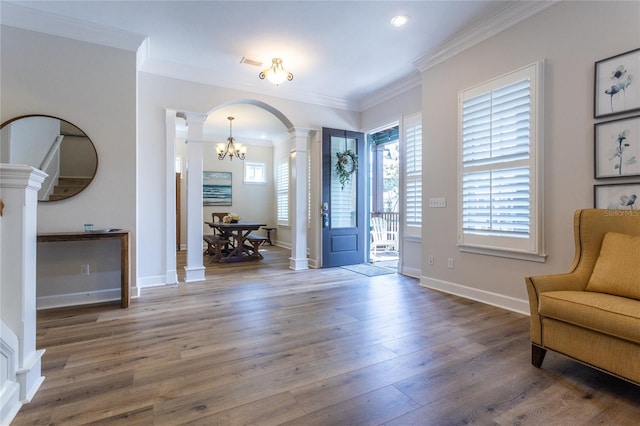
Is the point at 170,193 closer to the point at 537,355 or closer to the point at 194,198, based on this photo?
the point at 194,198

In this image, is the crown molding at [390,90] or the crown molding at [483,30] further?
the crown molding at [390,90]

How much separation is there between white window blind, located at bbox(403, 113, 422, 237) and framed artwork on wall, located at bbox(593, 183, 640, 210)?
2.16 m

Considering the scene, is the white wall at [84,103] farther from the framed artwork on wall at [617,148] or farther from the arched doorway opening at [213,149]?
the framed artwork on wall at [617,148]

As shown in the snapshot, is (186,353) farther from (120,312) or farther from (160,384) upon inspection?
(120,312)

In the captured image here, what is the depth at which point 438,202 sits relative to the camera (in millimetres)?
3904

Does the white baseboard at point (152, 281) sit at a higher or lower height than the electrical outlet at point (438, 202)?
lower

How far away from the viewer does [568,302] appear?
6.08 feet

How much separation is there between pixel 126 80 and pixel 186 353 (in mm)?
3023

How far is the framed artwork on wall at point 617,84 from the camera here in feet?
7.71

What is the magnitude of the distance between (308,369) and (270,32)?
3317mm

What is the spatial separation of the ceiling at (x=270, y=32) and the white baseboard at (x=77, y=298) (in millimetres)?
2686

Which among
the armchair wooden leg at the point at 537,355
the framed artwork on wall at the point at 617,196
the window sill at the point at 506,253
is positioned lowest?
the armchair wooden leg at the point at 537,355

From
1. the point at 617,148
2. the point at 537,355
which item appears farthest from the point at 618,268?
the point at 617,148

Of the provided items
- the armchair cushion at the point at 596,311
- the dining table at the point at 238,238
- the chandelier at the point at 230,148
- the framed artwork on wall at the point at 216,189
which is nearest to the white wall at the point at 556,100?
the armchair cushion at the point at 596,311
